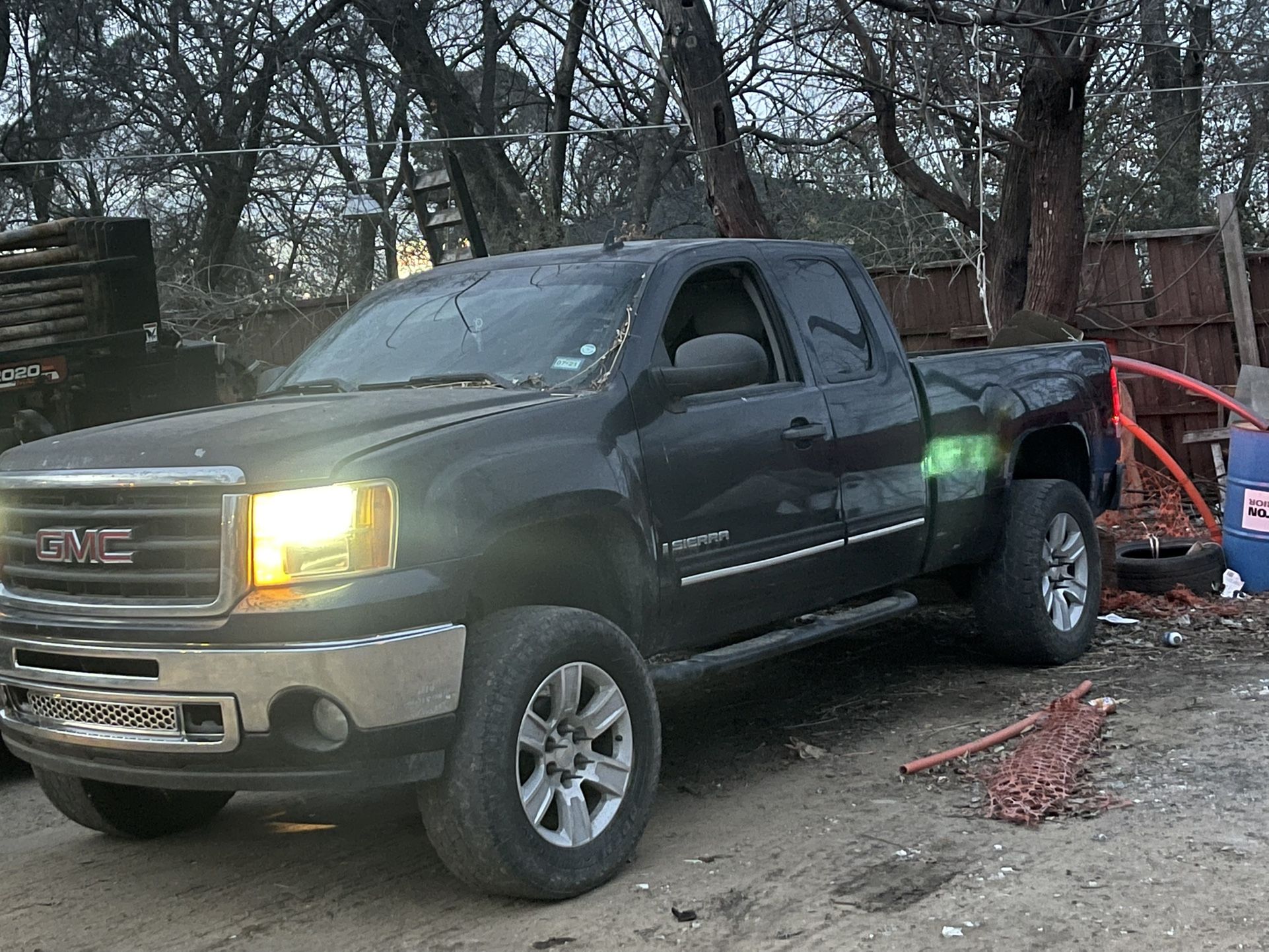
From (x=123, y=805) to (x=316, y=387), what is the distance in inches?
63.1

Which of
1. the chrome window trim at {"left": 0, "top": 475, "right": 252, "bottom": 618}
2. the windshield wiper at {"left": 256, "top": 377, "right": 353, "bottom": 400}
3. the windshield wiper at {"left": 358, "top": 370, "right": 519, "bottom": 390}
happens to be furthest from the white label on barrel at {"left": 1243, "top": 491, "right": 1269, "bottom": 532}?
the chrome window trim at {"left": 0, "top": 475, "right": 252, "bottom": 618}

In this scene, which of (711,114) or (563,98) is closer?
(711,114)

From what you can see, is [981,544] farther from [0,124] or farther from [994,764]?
[0,124]

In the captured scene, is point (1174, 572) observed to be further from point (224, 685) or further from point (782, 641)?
point (224, 685)

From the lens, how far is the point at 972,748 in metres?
5.48

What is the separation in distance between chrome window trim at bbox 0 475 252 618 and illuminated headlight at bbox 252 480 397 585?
40 millimetres

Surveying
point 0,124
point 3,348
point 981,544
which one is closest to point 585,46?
point 0,124

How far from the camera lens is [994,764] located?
5.35 meters

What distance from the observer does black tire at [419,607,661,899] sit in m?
4.02

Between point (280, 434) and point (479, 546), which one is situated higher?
point (280, 434)

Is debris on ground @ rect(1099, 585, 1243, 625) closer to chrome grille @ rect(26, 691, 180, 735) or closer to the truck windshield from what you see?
the truck windshield

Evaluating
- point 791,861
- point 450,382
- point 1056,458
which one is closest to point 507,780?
point 791,861

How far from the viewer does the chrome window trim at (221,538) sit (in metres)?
3.93

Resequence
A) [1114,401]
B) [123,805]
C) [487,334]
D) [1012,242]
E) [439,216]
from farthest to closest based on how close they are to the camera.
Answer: [439,216], [1012,242], [1114,401], [487,334], [123,805]
